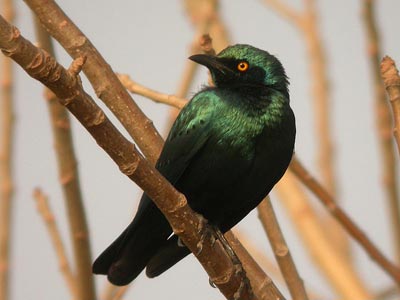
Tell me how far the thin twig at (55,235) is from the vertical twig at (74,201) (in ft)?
1.38

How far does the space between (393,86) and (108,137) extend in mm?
1387

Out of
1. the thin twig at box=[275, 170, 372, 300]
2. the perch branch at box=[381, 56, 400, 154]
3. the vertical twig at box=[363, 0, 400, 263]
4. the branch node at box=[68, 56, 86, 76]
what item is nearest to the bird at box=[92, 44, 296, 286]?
the vertical twig at box=[363, 0, 400, 263]

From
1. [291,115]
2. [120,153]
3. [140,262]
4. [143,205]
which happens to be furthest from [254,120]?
[120,153]

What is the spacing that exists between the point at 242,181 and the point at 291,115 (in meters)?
0.62

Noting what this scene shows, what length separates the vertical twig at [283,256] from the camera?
4.91 metres

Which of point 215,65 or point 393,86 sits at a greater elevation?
point 215,65

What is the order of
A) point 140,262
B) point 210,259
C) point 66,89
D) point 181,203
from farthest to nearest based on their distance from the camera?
1. point 140,262
2. point 210,259
3. point 181,203
4. point 66,89

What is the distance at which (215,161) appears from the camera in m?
5.29

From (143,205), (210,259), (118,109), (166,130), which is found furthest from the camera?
(166,130)

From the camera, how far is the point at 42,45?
4891mm

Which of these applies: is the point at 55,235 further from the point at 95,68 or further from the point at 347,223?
the point at 347,223

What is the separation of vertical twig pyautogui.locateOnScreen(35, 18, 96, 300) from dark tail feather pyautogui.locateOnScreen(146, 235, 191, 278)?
1014mm


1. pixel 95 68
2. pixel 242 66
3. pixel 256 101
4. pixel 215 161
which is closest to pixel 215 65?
pixel 242 66

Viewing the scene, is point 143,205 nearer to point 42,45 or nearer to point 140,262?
point 140,262
